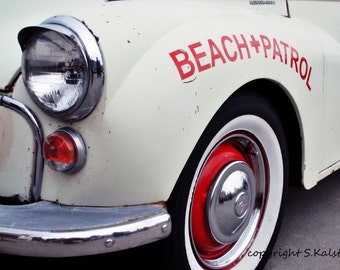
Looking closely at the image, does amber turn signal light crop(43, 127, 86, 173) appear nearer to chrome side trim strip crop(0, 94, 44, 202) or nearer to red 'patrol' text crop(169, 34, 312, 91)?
chrome side trim strip crop(0, 94, 44, 202)

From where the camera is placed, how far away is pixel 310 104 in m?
1.94

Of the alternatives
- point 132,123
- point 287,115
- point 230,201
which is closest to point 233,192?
point 230,201

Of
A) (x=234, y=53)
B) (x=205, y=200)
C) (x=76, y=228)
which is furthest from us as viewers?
(x=205, y=200)

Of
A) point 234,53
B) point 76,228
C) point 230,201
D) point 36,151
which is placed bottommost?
point 230,201

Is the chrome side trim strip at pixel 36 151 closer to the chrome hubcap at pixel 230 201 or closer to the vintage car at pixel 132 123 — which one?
the vintage car at pixel 132 123

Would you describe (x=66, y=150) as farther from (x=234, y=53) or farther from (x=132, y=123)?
(x=234, y=53)

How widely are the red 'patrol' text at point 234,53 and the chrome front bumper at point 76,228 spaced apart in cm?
43

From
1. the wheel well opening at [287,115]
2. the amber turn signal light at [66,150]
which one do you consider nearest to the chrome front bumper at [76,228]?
the amber turn signal light at [66,150]

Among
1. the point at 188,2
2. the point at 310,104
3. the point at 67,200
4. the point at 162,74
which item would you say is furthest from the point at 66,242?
the point at 310,104

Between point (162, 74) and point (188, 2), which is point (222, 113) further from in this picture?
point (188, 2)

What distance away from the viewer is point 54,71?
1.39 metres

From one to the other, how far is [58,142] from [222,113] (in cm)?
53

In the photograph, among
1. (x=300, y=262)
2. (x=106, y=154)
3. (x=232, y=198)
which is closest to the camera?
(x=106, y=154)

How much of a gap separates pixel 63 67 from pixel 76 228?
0.46 metres
